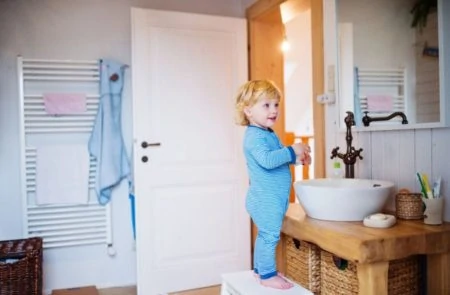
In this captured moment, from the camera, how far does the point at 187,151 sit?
112 inches

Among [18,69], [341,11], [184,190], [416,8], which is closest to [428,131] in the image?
[416,8]

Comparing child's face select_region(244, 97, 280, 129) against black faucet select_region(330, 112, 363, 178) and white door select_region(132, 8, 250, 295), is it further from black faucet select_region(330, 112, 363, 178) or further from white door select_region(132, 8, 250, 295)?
white door select_region(132, 8, 250, 295)

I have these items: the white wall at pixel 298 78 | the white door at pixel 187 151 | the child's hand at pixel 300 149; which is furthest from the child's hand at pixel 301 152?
the white wall at pixel 298 78

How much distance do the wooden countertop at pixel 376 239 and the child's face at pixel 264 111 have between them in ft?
1.36

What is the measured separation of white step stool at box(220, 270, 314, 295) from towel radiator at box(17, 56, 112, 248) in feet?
4.74

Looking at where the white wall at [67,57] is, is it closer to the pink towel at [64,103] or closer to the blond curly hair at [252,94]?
the pink towel at [64,103]

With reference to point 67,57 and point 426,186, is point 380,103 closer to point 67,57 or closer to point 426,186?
point 426,186

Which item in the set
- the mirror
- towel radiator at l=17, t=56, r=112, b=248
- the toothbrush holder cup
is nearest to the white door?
towel radiator at l=17, t=56, r=112, b=248

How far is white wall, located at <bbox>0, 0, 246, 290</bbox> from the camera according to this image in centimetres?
270

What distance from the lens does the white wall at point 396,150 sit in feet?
5.15

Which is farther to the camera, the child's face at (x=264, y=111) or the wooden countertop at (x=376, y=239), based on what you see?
the child's face at (x=264, y=111)

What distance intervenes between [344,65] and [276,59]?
1089 millimetres

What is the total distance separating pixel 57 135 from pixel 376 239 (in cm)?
220

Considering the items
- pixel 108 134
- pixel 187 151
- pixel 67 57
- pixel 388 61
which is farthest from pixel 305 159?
pixel 67 57
